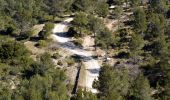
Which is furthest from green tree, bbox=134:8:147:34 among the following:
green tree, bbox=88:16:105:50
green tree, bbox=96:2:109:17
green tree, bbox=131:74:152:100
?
green tree, bbox=131:74:152:100

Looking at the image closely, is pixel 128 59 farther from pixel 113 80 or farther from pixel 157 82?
pixel 113 80

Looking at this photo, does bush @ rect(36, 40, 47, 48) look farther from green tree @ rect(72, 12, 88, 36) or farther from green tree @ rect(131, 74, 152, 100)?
green tree @ rect(131, 74, 152, 100)

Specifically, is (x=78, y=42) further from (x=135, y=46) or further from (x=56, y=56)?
(x=135, y=46)

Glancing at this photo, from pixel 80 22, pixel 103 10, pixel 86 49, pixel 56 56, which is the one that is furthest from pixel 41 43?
pixel 103 10

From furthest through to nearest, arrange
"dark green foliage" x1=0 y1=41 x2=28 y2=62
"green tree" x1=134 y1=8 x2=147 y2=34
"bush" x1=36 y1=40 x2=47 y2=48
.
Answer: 1. "green tree" x1=134 y1=8 x2=147 y2=34
2. "bush" x1=36 y1=40 x2=47 y2=48
3. "dark green foliage" x1=0 y1=41 x2=28 y2=62

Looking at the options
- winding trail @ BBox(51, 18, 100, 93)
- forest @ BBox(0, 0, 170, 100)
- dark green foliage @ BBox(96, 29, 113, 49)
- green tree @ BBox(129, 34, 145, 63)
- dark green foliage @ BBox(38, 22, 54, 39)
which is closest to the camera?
forest @ BBox(0, 0, 170, 100)

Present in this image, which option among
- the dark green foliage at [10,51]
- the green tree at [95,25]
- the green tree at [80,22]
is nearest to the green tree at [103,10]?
the green tree at [80,22]

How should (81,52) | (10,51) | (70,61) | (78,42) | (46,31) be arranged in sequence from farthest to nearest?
(46,31), (78,42), (81,52), (70,61), (10,51)
